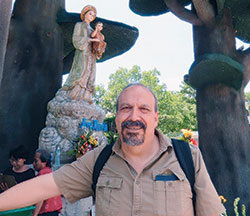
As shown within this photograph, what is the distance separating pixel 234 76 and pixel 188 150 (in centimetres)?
491

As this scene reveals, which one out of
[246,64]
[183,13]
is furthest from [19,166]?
[246,64]

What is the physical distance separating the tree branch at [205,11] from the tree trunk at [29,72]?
5603mm

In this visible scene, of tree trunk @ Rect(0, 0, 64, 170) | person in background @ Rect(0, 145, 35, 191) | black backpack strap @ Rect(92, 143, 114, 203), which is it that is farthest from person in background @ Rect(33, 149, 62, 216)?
tree trunk @ Rect(0, 0, 64, 170)

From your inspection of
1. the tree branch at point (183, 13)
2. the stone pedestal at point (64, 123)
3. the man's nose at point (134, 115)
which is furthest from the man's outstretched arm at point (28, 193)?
the tree branch at point (183, 13)

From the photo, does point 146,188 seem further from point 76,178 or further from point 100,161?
point 76,178

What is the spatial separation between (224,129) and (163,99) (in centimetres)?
2064

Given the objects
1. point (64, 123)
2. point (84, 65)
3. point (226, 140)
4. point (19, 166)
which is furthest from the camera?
point (84, 65)

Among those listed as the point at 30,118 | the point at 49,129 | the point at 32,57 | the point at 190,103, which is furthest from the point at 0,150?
the point at 190,103

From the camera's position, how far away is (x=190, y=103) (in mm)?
27609

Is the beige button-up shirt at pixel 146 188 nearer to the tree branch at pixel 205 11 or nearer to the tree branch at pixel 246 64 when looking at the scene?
the tree branch at pixel 205 11

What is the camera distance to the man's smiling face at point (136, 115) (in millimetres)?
1614

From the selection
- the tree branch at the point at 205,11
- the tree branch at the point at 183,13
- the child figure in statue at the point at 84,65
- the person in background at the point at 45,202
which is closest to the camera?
the person in background at the point at 45,202

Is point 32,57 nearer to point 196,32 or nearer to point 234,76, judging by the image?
point 196,32

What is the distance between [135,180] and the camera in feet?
4.71
